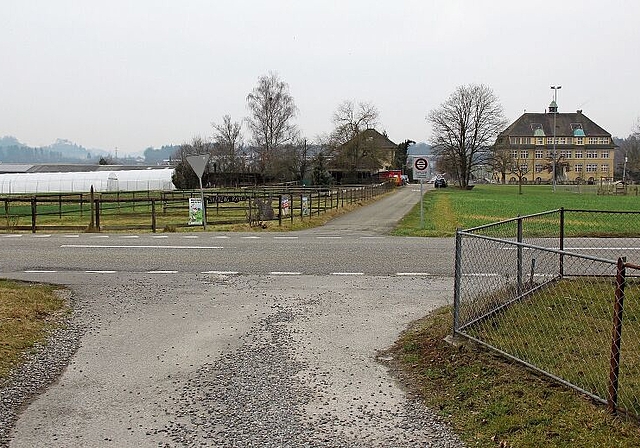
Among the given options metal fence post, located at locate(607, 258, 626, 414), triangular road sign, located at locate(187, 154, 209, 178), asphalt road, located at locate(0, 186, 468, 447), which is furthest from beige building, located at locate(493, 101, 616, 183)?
metal fence post, located at locate(607, 258, 626, 414)

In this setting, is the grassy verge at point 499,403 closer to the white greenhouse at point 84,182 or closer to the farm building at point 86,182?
the farm building at point 86,182

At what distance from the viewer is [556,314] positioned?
7527mm

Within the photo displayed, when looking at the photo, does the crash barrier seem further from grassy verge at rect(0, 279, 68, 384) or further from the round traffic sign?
grassy verge at rect(0, 279, 68, 384)

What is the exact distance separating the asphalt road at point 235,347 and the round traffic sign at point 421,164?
9078mm

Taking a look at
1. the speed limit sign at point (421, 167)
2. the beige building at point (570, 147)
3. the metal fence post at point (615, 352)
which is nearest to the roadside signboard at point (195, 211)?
the speed limit sign at point (421, 167)

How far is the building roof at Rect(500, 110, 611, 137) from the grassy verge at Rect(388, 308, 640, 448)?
427 feet

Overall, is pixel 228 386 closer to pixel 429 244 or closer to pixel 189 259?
→ pixel 189 259

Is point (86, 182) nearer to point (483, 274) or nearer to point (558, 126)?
point (483, 274)

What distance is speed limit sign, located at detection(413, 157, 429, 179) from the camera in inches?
923

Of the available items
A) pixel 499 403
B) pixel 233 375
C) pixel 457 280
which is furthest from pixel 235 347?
pixel 499 403

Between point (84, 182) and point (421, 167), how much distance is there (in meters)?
64.7

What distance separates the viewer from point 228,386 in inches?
228

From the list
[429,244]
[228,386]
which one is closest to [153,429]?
[228,386]

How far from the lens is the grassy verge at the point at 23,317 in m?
6.76
